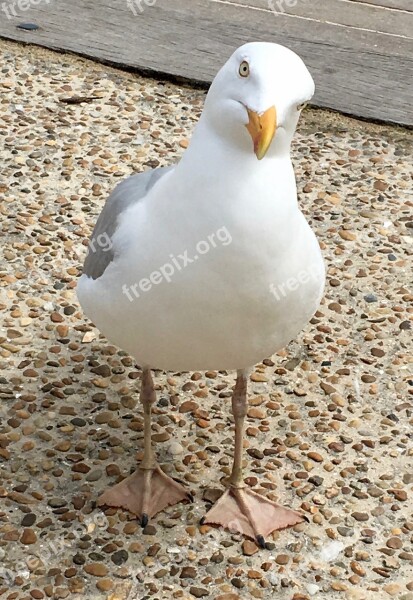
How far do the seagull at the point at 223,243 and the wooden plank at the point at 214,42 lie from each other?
2.48m

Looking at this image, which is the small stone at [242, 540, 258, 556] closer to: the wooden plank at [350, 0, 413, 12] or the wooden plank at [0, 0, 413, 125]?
the wooden plank at [0, 0, 413, 125]

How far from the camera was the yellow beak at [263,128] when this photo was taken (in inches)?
76.7

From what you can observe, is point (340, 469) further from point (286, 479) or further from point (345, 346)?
point (345, 346)

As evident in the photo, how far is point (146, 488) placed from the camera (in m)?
2.74

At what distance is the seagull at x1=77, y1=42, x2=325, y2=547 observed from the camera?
202 cm

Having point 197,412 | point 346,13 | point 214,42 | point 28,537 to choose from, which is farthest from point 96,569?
point 346,13

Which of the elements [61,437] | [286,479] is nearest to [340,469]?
[286,479]

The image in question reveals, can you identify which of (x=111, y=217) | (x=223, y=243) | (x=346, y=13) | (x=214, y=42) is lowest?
(x=214, y=42)

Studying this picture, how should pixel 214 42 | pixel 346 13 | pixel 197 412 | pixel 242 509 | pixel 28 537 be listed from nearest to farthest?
pixel 28 537, pixel 242 509, pixel 197 412, pixel 214 42, pixel 346 13

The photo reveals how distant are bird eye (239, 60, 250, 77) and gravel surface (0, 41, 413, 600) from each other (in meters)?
1.28

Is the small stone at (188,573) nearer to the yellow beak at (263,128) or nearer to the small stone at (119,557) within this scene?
the small stone at (119,557)

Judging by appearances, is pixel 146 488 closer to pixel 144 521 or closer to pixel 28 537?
pixel 144 521

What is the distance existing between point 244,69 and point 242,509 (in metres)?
1.26

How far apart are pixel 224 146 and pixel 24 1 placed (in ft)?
12.0
